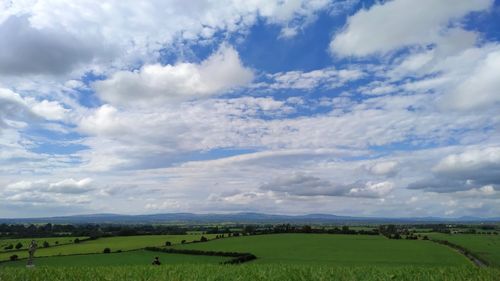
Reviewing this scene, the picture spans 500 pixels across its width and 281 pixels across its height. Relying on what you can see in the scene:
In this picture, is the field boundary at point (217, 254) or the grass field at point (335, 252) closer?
the grass field at point (335, 252)

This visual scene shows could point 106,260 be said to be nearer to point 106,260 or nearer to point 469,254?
point 106,260

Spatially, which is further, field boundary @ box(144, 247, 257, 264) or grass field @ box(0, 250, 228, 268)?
field boundary @ box(144, 247, 257, 264)

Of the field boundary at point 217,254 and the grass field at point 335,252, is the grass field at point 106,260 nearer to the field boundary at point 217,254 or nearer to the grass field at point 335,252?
the field boundary at point 217,254

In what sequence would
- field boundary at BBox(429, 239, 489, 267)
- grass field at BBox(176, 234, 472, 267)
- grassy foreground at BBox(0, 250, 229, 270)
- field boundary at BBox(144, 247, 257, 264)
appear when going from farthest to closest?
field boundary at BBox(144, 247, 257, 264), grass field at BBox(176, 234, 472, 267), field boundary at BBox(429, 239, 489, 267), grassy foreground at BBox(0, 250, 229, 270)

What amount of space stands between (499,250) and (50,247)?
283 feet

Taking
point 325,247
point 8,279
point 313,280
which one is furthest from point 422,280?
point 325,247

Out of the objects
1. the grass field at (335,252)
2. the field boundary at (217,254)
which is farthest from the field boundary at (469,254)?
the field boundary at (217,254)

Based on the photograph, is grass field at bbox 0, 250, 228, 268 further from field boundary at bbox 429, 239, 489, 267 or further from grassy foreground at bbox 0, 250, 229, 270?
field boundary at bbox 429, 239, 489, 267

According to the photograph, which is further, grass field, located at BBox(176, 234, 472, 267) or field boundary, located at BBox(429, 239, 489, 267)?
grass field, located at BBox(176, 234, 472, 267)

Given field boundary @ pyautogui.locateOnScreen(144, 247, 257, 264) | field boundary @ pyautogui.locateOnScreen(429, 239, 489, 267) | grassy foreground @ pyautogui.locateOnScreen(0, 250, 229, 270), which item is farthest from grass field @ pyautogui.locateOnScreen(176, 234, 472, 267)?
grassy foreground @ pyautogui.locateOnScreen(0, 250, 229, 270)

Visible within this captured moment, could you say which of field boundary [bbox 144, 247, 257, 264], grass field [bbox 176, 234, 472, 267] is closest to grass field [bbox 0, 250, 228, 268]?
field boundary [bbox 144, 247, 257, 264]

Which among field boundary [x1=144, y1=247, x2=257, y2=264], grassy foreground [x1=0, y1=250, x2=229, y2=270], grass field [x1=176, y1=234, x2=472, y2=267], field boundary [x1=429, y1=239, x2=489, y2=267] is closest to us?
grassy foreground [x1=0, y1=250, x2=229, y2=270]

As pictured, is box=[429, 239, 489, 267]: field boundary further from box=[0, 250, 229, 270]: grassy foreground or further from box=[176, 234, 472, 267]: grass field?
box=[0, 250, 229, 270]: grassy foreground

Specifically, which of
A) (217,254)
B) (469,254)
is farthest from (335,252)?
(469,254)
